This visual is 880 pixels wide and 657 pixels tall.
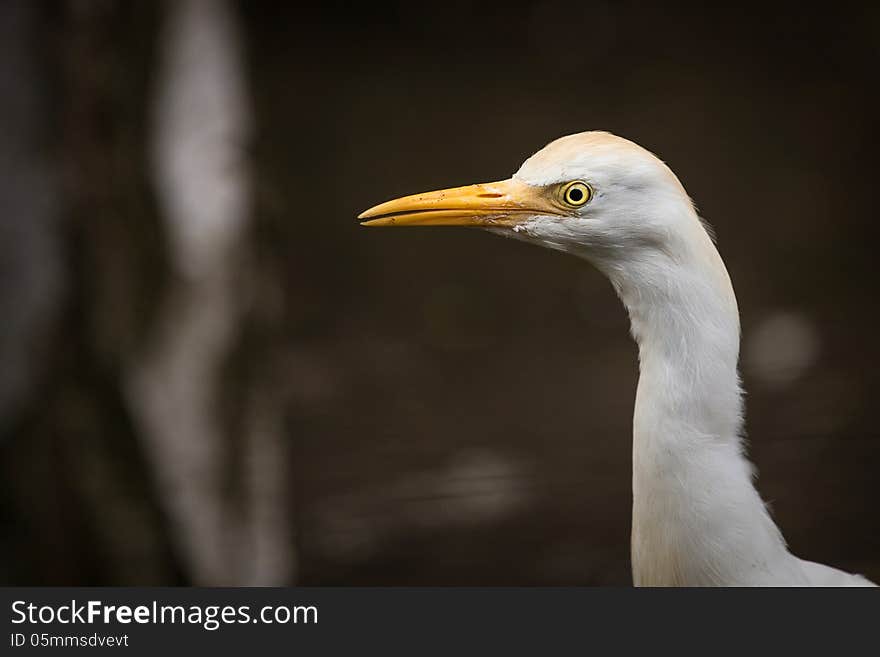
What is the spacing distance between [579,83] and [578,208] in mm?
3287

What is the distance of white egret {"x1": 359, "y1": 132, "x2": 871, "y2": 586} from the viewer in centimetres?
124

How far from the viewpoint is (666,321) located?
1.25 meters

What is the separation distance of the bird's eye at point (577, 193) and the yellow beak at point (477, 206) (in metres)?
0.02

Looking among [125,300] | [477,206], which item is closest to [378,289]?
[125,300]

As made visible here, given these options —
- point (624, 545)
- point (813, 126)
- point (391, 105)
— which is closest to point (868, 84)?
point (813, 126)

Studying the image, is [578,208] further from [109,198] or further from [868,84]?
[868,84]

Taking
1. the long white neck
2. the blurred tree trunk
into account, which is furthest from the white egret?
the blurred tree trunk

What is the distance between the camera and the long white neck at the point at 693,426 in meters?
1.24

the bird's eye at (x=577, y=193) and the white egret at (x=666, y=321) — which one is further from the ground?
the bird's eye at (x=577, y=193)

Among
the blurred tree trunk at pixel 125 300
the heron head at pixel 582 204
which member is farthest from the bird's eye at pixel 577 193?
the blurred tree trunk at pixel 125 300

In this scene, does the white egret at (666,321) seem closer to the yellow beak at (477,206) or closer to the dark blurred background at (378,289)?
the yellow beak at (477,206)

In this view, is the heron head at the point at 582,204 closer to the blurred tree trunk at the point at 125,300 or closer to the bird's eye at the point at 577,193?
the bird's eye at the point at 577,193

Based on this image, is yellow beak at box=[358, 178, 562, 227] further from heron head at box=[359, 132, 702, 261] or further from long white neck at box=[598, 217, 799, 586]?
long white neck at box=[598, 217, 799, 586]

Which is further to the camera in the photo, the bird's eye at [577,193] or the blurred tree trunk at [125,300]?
the blurred tree trunk at [125,300]
